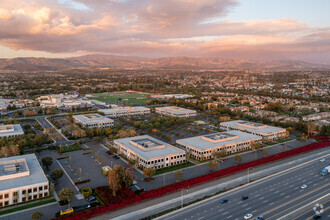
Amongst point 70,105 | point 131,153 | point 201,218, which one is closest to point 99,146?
point 131,153

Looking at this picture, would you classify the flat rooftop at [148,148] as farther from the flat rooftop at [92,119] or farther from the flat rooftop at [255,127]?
the flat rooftop at [255,127]

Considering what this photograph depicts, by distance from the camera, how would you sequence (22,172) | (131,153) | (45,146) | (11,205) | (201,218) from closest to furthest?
1. (201,218)
2. (11,205)
3. (22,172)
4. (131,153)
5. (45,146)

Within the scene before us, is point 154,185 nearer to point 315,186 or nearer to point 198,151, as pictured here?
point 198,151

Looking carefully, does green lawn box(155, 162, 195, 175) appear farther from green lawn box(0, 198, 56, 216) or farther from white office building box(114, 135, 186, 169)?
green lawn box(0, 198, 56, 216)

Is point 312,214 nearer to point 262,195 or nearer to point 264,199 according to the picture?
point 264,199

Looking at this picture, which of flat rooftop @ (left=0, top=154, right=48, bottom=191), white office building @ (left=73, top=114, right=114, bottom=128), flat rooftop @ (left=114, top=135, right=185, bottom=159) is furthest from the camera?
white office building @ (left=73, top=114, right=114, bottom=128)

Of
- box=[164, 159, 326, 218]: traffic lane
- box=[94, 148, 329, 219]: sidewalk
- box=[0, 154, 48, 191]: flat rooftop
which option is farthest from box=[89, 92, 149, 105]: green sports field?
box=[164, 159, 326, 218]: traffic lane
